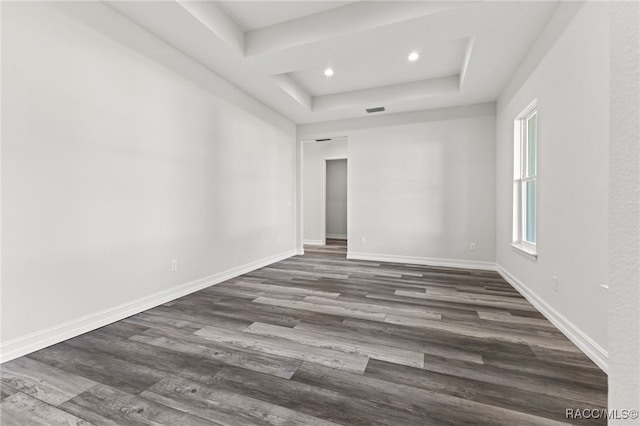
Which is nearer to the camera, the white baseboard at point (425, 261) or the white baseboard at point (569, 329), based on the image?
the white baseboard at point (569, 329)

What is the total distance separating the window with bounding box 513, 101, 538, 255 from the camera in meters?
3.21

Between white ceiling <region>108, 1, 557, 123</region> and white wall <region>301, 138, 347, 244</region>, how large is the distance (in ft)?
10.2

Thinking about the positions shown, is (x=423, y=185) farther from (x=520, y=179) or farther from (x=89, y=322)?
(x=89, y=322)

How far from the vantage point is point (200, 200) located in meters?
3.34

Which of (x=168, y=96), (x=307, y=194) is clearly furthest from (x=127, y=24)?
(x=307, y=194)

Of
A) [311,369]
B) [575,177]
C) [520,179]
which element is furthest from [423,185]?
[311,369]

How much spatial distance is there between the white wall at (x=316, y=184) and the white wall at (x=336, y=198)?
42.5 inches

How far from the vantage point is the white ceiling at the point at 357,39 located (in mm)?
2436

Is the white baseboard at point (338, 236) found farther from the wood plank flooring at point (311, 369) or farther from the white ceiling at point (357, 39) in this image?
the wood plank flooring at point (311, 369)

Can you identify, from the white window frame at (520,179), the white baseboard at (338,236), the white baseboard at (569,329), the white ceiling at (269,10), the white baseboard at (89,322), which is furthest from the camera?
the white baseboard at (338,236)

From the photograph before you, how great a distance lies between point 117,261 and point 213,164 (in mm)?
1548

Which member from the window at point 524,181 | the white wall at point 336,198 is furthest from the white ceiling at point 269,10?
the white wall at point 336,198

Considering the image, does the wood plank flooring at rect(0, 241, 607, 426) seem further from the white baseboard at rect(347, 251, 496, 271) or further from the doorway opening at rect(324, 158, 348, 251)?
the doorway opening at rect(324, 158, 348, 251)

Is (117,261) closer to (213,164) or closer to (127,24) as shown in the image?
(213,164)
